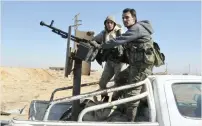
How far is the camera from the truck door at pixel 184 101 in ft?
11.4

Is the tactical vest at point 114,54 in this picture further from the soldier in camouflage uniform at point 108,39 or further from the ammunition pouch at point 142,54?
the soldier in camouflage uniform at point 108,39

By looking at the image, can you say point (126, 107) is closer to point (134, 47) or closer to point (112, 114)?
point (112, 114)

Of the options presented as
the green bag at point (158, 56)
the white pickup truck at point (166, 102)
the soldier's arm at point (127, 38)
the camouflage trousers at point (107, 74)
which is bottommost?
the white pickup truck at point (166, 102)

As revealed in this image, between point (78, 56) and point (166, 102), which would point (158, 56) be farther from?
point (78, 56)

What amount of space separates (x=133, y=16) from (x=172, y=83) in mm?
1007

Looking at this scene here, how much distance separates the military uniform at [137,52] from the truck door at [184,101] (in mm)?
320

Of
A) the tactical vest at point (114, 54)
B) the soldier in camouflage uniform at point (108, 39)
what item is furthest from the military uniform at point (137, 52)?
the soldier in camouflage uniform at point (108, 39)

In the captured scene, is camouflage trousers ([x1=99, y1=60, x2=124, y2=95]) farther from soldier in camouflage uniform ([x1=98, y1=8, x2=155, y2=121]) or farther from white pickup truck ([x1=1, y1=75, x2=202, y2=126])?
white pickup truck ([x1=1, y1=75, x2=202, y2=126])

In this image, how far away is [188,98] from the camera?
376 cm

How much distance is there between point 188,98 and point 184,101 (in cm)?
12

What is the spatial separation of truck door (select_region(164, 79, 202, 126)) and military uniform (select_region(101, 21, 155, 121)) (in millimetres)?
320

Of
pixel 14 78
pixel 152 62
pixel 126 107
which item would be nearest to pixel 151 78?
pixel 152 62

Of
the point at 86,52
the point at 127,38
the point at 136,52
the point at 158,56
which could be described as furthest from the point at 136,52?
the point at 86,52

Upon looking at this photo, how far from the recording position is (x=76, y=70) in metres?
3.93
